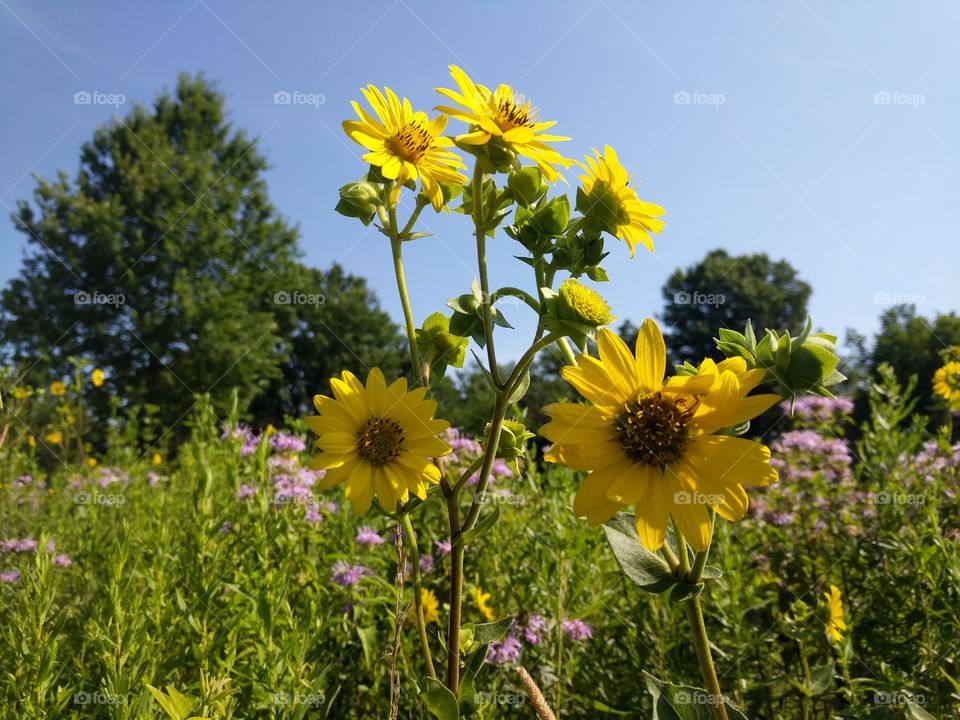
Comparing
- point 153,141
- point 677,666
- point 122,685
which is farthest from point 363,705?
point 153,141

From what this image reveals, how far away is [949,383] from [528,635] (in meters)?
2.66

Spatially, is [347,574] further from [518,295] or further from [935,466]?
[935,466]

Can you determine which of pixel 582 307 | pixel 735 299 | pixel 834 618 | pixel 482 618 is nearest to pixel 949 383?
pixel 834 618

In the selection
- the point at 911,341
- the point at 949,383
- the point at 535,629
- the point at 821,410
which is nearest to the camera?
the point at 535,629

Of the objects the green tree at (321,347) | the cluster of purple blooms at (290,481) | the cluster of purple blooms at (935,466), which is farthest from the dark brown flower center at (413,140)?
the green tree at (321,347)

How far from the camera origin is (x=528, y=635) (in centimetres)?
201

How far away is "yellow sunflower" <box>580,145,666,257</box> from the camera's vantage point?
1.07m

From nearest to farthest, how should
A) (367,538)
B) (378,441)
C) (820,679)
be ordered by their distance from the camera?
(378,441)
(820,679)
(367,538)

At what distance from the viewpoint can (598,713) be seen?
191 cm

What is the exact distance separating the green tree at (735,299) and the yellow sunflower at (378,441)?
25116mm

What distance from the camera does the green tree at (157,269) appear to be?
16625 millimetres

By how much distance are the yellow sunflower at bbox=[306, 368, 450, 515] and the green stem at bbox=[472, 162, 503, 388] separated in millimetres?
141

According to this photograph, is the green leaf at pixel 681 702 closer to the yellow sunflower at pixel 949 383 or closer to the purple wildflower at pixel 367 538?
the purple wildflower at pixel 367 538

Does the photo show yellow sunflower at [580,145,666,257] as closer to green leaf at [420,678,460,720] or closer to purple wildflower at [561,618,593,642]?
green leaf at [420,678,460,720]
